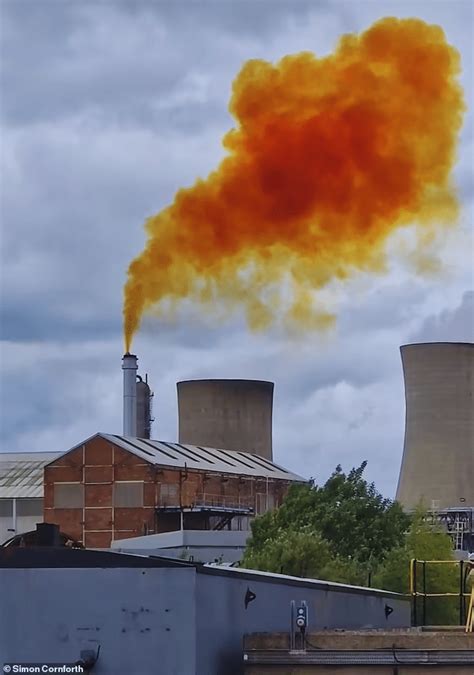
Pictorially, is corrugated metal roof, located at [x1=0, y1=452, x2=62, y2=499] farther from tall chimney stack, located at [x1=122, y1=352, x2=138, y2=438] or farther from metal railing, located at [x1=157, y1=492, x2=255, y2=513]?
metal railing, located at [x1=157, y1=492, x2=255, y2=513]

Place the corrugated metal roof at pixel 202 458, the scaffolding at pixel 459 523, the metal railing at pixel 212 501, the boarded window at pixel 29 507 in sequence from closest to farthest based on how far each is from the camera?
the metal railing at pixel 212 501, the corrugated metal roof at pixel 202 458, the boarded window at pixel 29 507, the scaffolding at pixel 459 523

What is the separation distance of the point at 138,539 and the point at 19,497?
13411 millimetres

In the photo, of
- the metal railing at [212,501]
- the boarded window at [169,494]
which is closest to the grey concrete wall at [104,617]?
the metal railing at [212,501]

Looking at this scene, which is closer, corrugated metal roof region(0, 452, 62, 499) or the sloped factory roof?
the sloped factory roof

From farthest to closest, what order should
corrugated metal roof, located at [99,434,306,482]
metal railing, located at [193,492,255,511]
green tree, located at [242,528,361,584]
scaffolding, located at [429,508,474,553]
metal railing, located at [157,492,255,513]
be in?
scaffolding, located at [429,508,474,553] < metal railing, located at [193,492,255,511] < corrugated metal roof, located at [99,434,306,482] < metal railing, located at [157,492,255,513] < green tree, located at [242,528,361,584]

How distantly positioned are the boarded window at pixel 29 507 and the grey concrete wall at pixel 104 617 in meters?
51.0

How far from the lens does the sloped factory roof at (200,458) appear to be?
197 feet

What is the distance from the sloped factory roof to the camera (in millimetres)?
59906

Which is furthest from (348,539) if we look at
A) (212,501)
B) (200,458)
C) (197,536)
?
(200,458)

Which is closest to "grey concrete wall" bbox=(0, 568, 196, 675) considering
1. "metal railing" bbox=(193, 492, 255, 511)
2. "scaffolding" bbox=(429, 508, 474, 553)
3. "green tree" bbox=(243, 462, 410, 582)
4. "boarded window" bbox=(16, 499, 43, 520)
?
"green tree" bbox=(243, 462, 410, 582)

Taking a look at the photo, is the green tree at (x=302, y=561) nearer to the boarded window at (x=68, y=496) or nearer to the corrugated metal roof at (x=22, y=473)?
the boarded window at (x=68, y=496)

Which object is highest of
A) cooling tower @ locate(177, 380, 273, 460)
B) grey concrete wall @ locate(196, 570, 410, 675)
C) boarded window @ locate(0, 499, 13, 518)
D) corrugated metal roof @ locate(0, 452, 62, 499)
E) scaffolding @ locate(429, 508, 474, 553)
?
cooling tower @ locate(177, 380, 273, 460)

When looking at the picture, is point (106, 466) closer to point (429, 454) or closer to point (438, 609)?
point (429, 454)

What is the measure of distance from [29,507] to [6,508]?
1.46 metres
